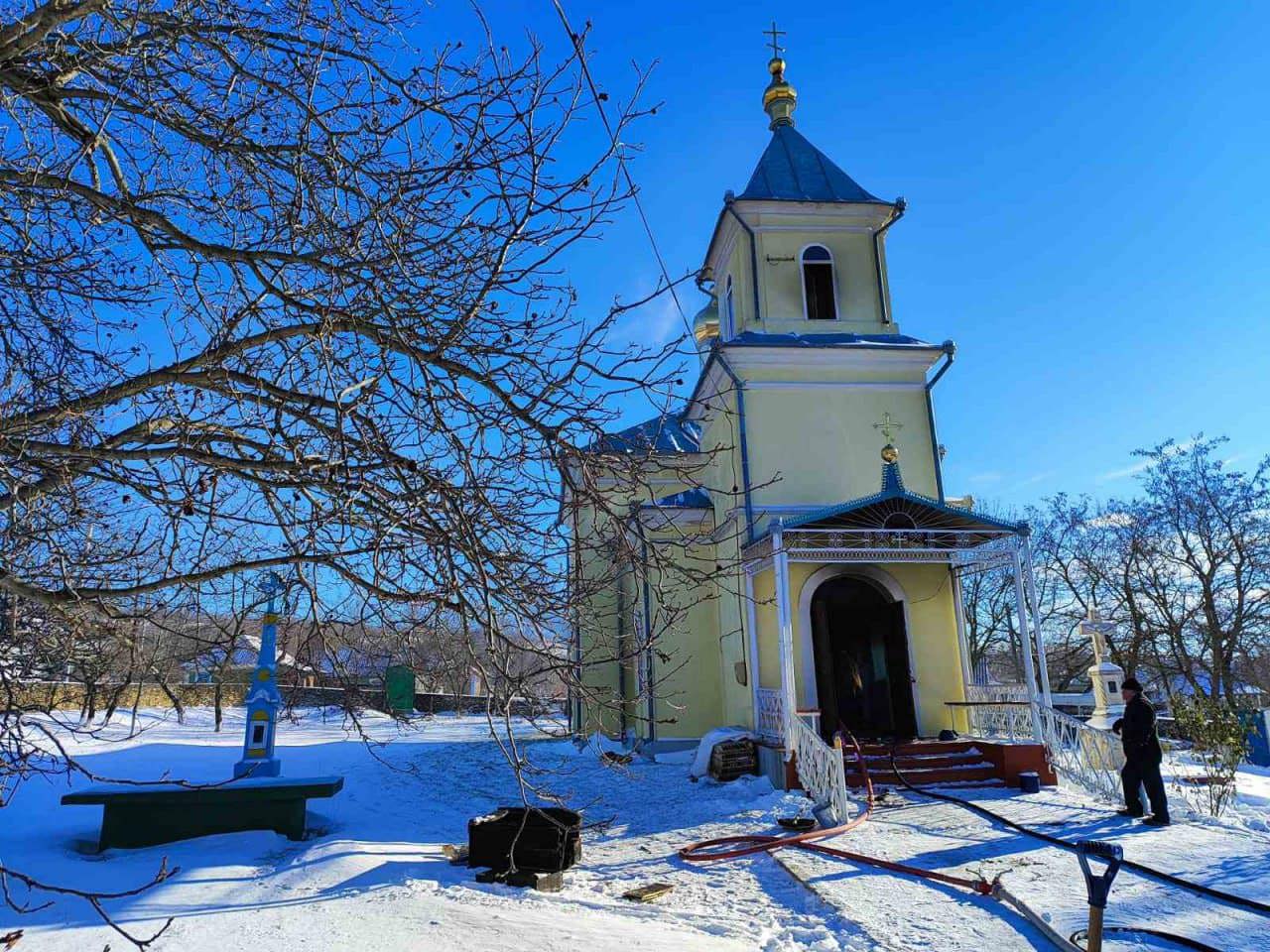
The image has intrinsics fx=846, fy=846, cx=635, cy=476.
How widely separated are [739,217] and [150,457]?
497 inches

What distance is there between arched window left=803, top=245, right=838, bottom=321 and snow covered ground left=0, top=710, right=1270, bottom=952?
8.25 meters

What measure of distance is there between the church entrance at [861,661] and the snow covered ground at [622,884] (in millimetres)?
2700

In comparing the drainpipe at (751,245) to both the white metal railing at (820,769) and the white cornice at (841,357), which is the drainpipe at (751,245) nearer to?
the white cornice at (841,357)

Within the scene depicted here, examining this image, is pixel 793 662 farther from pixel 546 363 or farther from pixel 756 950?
pixel 546 363

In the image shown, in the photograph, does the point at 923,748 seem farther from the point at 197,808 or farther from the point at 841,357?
the point at 197,808

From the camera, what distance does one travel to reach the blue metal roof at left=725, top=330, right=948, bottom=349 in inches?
537

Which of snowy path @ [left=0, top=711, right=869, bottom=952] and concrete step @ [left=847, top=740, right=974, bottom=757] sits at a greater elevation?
concrete step @ [left=847, top=740, right=974, bottom=757]

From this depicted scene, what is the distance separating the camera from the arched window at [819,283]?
14.9 metres

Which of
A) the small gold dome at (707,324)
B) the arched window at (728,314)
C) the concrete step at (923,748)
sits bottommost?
the concrete step at (923,748)

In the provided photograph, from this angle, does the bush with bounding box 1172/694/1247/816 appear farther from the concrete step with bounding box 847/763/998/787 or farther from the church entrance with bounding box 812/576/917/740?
the church entrance with bounding box 812/576/917/740

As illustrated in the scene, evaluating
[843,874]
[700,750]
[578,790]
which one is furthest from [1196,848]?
[578,790]

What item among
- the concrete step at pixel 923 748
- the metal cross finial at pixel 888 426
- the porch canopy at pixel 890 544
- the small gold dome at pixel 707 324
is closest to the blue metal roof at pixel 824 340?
the metal cross finial at pixel 888 426

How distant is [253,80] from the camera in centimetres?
406

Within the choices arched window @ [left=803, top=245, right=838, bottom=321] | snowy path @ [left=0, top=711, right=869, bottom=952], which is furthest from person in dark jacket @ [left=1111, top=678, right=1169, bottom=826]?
arched window @ [left=803, top=245, right=838, bottom=321]
